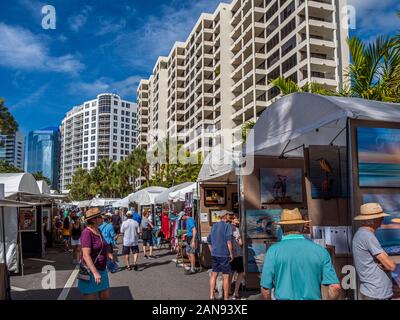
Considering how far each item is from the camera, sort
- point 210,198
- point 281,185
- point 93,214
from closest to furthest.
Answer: point 93,214 → point 281,185 → point 210,198

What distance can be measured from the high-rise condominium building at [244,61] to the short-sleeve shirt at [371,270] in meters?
43.8

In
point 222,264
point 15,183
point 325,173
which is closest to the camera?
point 325,173

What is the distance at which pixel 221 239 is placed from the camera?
779 centimetres

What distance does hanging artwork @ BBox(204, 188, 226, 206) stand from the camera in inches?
480

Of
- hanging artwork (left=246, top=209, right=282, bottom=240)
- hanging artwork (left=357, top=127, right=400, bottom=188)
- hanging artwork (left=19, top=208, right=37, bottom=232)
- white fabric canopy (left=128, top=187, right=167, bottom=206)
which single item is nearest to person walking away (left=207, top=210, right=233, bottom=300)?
hanging artwork (left=246, top=209, right=282, bottom=240)

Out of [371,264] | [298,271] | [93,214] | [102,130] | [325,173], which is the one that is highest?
[102,130]

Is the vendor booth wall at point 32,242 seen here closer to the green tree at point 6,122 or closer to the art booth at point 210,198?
the green tree at point 6,122

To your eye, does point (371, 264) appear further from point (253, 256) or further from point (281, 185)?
point (281, 185)

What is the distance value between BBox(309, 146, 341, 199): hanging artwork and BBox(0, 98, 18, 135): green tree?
17917 millimetres

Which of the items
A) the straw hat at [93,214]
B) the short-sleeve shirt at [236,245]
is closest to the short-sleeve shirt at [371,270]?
the straw hat at [93,214]

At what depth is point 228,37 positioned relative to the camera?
68625 mm

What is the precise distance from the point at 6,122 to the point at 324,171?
60.2 feet

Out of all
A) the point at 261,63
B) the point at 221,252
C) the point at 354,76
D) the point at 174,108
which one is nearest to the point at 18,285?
the point at 221,252

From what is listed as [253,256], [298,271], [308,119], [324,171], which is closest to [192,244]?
[253,256]
